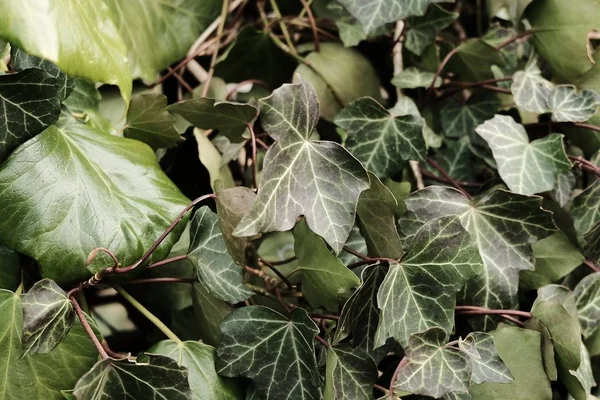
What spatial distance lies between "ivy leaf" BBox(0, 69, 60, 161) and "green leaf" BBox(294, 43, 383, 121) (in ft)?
1.21

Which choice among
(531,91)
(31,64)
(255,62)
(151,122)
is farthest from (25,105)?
(531,91)

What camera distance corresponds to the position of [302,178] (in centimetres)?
66

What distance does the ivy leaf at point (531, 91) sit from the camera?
2.90 feet

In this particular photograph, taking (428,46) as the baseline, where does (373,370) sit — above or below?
below

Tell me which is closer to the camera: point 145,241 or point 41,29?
point 41,29

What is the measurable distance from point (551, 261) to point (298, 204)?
411 mm

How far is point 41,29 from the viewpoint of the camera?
541 millimetres

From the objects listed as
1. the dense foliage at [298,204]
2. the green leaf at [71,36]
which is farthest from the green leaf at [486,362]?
the green leaf at [71,36]

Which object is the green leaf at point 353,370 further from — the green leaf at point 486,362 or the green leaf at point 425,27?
the green leaf at point 425,27

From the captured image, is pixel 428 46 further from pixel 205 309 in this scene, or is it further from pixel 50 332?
pixel 50 332

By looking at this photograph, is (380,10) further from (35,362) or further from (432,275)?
(35,362)

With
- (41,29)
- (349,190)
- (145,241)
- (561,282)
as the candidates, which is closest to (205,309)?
(145,241)

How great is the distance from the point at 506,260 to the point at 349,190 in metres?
0.27

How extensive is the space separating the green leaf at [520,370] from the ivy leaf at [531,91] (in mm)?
311
